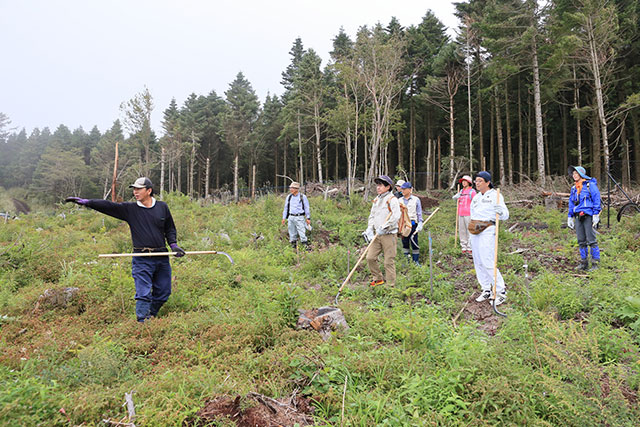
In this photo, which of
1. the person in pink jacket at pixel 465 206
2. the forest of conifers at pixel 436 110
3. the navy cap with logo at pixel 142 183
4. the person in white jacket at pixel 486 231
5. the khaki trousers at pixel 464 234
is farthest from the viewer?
the forest of conifers at pixel 436 110

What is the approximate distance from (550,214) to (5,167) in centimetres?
8173

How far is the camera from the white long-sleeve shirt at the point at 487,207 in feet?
17.5

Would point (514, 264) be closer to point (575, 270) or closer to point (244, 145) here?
point (575, 270)

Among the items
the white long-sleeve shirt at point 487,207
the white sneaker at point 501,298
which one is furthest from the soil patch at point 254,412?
the white long-sleeve shirt at point 487,207

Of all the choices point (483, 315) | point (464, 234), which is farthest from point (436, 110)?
point (483, 315)

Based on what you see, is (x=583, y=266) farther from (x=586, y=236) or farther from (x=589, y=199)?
(x=589, y=199)

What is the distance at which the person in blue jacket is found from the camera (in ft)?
21.0

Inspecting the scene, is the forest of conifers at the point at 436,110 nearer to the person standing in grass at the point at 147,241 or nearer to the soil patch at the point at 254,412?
the person standing in grass at the point at 147,241

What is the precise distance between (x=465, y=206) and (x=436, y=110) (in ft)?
86.4

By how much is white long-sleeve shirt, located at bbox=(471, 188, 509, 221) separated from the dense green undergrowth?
1235 millimetres

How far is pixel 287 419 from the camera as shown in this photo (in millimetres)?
2557

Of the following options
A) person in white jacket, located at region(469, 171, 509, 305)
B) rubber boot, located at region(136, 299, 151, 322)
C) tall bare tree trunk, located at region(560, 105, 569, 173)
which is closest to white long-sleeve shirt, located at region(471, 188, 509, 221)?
person in white jacket, located at region(469, 171, 509, 305)

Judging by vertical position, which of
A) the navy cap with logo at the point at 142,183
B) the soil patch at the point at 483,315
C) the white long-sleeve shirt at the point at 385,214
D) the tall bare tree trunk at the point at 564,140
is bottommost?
the soil patch at the point at 483,315

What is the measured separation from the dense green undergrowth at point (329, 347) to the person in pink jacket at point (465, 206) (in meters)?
1.20
